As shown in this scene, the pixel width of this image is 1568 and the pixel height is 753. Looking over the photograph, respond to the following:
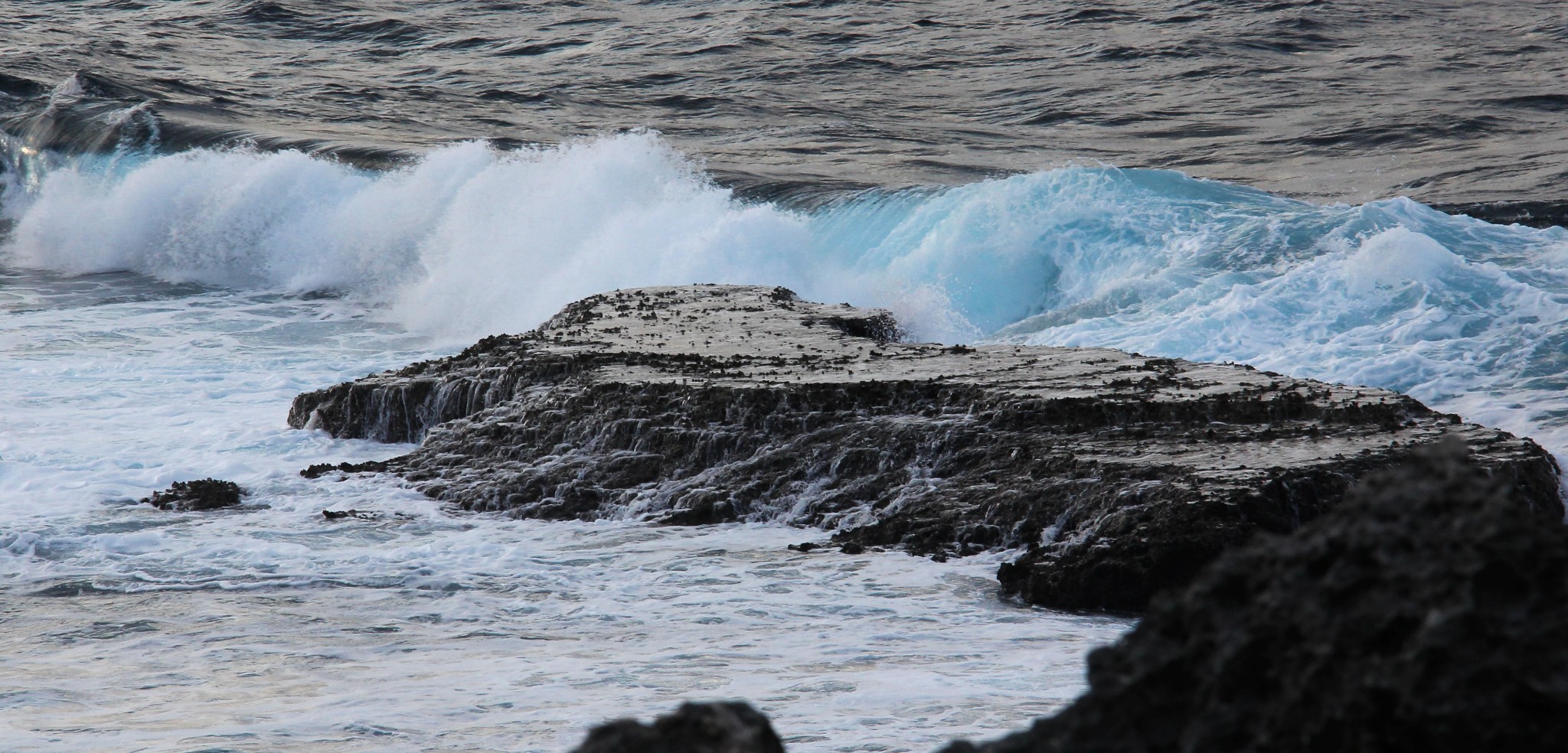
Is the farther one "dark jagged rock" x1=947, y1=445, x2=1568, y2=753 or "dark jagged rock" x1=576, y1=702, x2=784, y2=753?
"dark jagged rock" x1=576, y1=702, x2=784, y2=753

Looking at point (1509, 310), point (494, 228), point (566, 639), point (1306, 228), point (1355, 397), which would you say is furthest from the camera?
point (494, 228)

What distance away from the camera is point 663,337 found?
8930 mm

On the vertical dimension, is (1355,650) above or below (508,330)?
above

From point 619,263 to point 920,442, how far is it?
7.55 meters

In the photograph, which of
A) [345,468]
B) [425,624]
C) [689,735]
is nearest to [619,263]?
[345,468]

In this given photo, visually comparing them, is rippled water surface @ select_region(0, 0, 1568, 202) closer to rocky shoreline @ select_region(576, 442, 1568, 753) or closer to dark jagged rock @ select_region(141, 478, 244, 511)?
dark jagged rock @ select_region(141, 478, 244, 511)

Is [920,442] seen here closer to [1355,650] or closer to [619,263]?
[1355,650]

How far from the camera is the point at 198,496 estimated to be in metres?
7.39

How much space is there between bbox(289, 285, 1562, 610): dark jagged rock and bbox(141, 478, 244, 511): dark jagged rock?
2.96ft

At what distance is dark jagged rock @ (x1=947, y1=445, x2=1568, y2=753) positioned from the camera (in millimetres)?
1391

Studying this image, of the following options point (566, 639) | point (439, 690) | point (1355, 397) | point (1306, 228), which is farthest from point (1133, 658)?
point (1306, 228)

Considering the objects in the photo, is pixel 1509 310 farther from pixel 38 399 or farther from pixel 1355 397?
pixel 38 399

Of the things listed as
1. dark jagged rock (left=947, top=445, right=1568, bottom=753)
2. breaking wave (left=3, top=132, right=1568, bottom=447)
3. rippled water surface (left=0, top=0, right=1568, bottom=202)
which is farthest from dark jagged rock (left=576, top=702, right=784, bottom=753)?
rippled water surface (left=0, top=0, right=1568, bottom=202)

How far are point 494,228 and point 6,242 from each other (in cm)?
823
